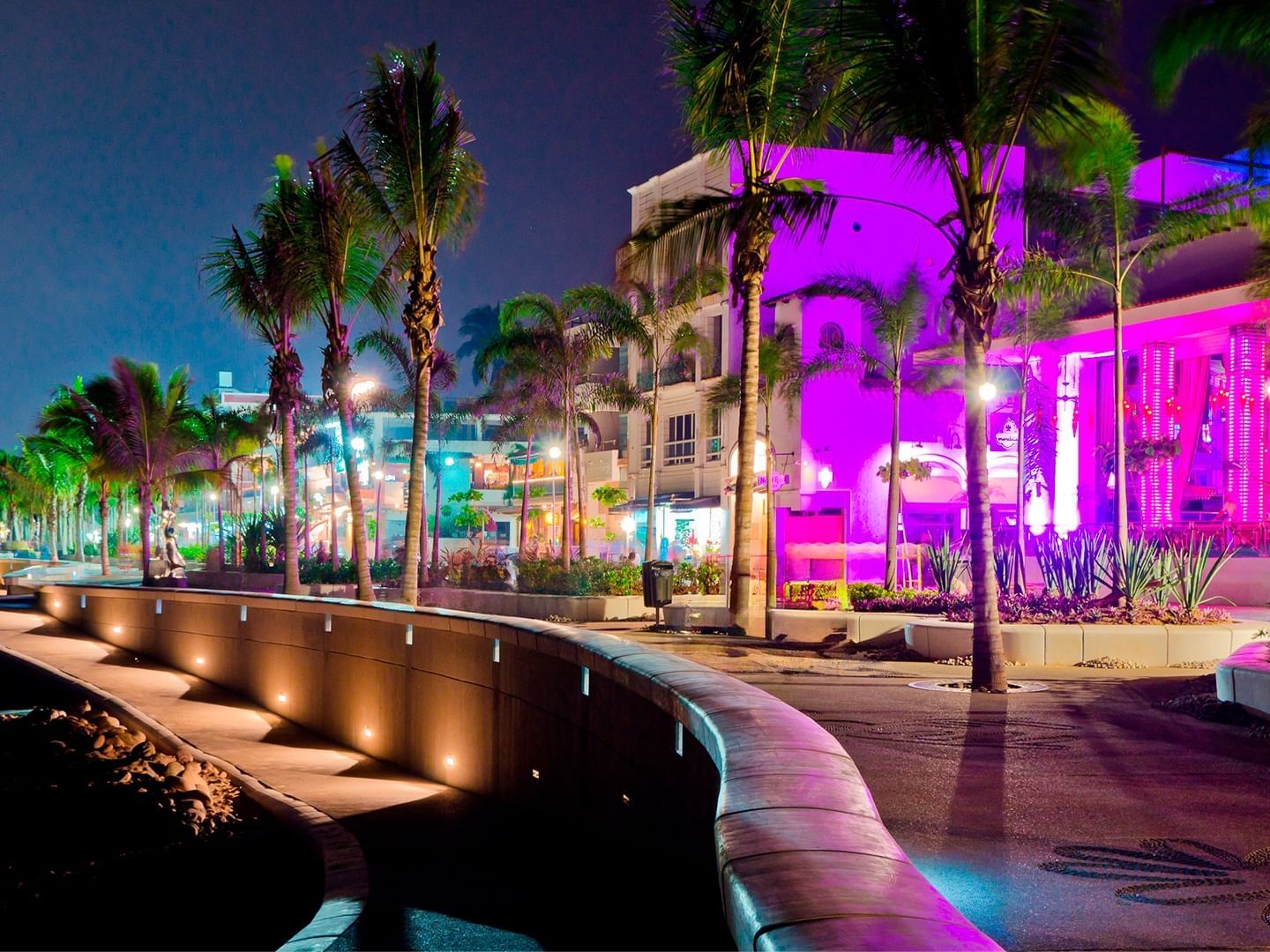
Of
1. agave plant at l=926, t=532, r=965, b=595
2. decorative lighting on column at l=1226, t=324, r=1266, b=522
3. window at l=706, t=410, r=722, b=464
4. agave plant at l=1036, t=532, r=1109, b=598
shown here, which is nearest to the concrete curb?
agave plant at l=926, t=532, r=965, b=595

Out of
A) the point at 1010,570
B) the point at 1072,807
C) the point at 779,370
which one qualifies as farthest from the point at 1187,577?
the point at 779,370

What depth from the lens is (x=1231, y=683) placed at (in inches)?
409

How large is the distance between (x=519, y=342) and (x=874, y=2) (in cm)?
2696

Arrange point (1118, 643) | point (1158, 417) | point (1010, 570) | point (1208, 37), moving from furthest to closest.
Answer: point (1158, 417), point (1010, 570), point (1118, 643), point (1208, 37)

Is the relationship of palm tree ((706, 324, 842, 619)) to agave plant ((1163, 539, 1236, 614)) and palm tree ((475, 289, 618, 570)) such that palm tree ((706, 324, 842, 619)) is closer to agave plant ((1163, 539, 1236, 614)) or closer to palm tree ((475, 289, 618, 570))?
palm tree ((475, 289, 618, 570))

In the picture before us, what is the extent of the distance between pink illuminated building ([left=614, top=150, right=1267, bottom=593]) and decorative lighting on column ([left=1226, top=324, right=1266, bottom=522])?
3cm

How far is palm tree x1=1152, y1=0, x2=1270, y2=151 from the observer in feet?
35.1

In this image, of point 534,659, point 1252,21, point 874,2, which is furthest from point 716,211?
point 534,659

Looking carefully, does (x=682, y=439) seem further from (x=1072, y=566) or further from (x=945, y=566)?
(x=1072, y=566)

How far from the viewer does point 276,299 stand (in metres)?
27.1

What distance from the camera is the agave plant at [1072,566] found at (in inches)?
708

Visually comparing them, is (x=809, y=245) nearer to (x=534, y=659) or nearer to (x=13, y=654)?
(x=13, y=654)

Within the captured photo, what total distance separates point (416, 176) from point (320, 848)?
13580 mm

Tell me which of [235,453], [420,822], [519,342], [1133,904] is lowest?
[420,822]
